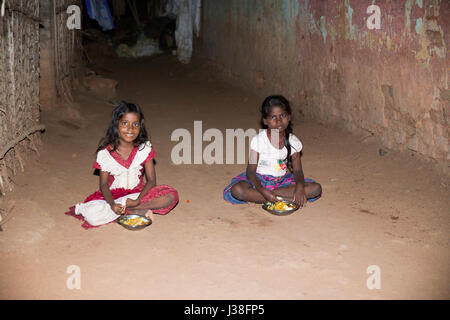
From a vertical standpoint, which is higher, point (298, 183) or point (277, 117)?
point (277, 117)

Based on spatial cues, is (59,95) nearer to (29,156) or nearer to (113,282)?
(29,156)

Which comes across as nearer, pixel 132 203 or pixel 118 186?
pixel 132 203

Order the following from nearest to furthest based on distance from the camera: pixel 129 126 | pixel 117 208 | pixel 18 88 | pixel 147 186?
1. pixel 117 208
2. pixel 129 126
3. pixel 147 186
4. pixel 18 88

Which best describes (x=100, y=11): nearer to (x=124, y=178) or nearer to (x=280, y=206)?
(x=124, y=178)

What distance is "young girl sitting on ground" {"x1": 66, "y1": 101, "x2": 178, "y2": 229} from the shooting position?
3.30 metres

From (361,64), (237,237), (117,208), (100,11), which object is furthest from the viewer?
(100,11)

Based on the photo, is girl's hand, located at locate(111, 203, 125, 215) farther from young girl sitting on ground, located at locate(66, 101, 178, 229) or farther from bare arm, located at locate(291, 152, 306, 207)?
bare arm, located at locate(291, 152, 306, 207)

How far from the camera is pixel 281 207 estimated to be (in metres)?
3.52

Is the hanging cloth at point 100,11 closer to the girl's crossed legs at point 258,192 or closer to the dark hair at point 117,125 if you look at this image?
the dark hair at point 117,125

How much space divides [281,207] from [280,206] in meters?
0.01

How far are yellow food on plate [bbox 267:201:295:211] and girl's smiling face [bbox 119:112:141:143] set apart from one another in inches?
45.1

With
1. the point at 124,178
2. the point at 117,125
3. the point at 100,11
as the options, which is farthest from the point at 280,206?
the point at 100,11

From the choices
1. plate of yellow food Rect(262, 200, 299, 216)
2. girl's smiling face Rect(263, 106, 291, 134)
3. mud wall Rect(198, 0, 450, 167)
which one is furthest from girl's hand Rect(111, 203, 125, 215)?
mud wall Rect(198, 0, 450, 167)

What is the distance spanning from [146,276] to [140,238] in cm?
54
